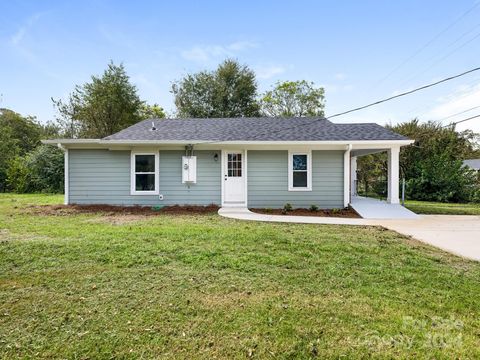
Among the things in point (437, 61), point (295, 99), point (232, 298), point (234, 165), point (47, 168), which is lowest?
point (232, 298)

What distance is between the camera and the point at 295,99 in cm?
2961

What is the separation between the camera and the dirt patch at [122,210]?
27.9 ft

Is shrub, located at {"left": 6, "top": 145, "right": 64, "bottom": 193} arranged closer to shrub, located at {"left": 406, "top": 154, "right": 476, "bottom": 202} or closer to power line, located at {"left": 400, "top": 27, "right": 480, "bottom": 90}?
power line, located at {"left": 400, "top": 27, "right": 480, "bottom": 90}

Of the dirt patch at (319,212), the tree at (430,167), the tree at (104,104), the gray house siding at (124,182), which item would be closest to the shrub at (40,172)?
the tree at (104,104)

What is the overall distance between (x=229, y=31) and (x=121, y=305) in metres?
14.2

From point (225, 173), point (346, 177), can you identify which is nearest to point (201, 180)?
point (225, 173)

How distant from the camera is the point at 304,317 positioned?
2516mm

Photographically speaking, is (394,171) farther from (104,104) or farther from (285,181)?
(104,104)

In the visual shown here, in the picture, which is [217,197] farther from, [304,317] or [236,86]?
[236,86]

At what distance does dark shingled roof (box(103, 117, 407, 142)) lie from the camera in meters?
9.80

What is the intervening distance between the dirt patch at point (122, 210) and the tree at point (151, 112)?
626 inches

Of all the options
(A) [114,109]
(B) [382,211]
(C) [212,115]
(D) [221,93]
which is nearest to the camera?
(B) [382,211]

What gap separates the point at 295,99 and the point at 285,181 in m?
21.9

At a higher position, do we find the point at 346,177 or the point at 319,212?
the point at 346,177
